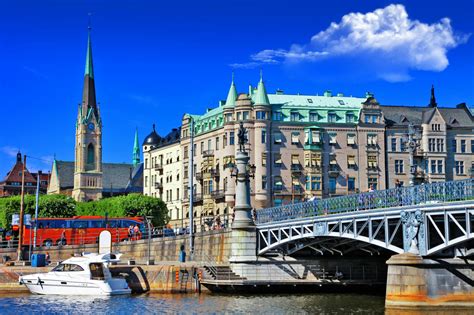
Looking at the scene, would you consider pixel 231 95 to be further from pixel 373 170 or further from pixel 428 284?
pixel 428 284

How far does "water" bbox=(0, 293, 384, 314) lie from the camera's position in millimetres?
44812

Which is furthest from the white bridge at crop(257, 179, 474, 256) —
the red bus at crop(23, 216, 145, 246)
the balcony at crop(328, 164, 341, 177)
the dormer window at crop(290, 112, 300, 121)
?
the dormer window at crop(290, 112, 300, 121)

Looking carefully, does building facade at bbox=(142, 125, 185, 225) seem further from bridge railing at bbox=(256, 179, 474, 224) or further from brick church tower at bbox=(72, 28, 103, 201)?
bridge railing at bbox=(256, 179, 474, 224)

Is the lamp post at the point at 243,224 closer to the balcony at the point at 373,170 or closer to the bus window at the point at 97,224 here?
the bus window at the point at 97,224

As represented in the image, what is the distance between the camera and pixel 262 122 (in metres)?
104

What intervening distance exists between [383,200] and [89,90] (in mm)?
147846

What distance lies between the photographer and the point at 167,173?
422ft

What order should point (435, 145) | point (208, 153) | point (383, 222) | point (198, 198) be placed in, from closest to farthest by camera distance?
point (383, 222)
point (435, 145)
point (198, 198)
point (208, 153)

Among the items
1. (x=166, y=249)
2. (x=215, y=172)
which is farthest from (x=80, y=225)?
(x=215, y=172)

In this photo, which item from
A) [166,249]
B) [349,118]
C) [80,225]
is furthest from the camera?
[349,118]

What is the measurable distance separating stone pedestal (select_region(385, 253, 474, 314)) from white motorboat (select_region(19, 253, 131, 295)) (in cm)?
2141

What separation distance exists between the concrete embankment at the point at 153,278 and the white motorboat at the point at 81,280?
1578mm

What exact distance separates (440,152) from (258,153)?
24481 mm

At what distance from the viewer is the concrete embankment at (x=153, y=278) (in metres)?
56.3
